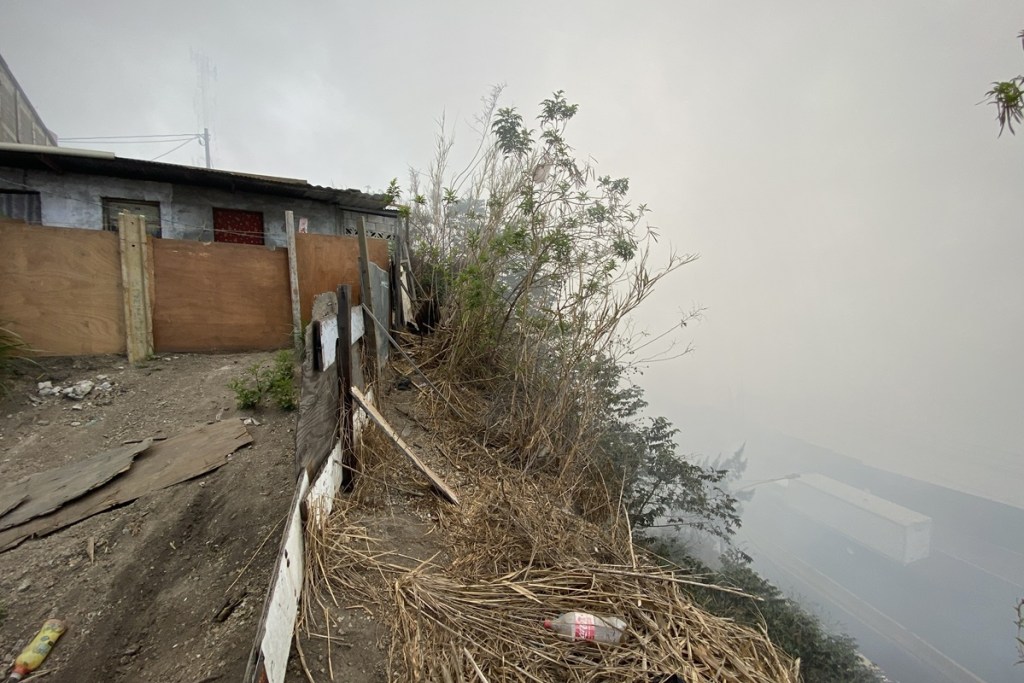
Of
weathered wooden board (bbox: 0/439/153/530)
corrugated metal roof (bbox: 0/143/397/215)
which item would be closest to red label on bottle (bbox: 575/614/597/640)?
weathered wooden board (bbox: 0/439/153/530)

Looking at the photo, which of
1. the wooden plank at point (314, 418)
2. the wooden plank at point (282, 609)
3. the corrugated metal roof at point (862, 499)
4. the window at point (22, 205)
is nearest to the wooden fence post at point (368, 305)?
the wooden plank at point (314, 418)

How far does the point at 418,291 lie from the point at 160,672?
4.91 metres

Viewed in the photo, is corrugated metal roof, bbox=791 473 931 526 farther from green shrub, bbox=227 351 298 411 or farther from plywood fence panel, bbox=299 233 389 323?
green shrub, bbox=227 351 298 411

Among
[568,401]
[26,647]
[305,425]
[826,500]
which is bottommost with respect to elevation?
[826,500]

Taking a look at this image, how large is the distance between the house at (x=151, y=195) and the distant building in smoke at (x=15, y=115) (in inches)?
413

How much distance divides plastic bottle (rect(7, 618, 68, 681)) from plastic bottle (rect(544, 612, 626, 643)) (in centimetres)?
213

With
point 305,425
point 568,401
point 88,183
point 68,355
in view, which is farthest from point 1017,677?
point 88,183

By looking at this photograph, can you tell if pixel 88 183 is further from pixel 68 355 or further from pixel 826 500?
pixel 826 500

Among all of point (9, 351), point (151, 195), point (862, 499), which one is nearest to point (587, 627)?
point (9, 351)

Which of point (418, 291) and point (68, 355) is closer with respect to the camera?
point (68, 355)

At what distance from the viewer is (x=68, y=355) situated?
13.9ft

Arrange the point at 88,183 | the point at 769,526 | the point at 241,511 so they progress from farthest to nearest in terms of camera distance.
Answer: the point at 769,526 < the point at 88,183 < the point at 241,511

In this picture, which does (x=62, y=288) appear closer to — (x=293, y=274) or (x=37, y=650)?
(x=293, y=274)

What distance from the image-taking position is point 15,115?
1451cm
